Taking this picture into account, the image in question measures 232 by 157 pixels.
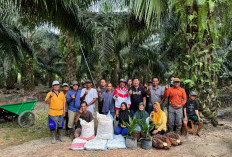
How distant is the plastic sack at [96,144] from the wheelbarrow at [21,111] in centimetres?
320

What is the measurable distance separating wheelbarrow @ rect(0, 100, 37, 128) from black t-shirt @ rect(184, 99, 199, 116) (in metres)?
5.18

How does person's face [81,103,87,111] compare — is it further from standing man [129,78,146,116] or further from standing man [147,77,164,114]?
standing man [147,77,164,114]

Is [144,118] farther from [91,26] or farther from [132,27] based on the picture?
[132,27]

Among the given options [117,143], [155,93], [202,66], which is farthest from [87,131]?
[202,66]

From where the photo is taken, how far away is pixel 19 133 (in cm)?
630

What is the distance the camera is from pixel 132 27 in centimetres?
785

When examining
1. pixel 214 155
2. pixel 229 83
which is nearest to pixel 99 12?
pixel 214 155

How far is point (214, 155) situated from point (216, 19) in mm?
3913

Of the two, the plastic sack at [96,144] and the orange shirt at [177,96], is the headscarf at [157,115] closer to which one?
the orange shirt at [177,96]

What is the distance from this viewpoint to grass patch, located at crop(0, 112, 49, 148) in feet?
18.4

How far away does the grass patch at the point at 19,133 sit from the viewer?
560cm

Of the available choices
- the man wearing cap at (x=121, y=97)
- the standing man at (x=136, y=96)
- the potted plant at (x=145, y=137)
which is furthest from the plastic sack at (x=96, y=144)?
the standing man at (x=136, y=96)

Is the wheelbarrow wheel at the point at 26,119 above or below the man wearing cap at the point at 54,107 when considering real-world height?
below

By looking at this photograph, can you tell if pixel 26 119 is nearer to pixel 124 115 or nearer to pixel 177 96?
pixel 124 115
